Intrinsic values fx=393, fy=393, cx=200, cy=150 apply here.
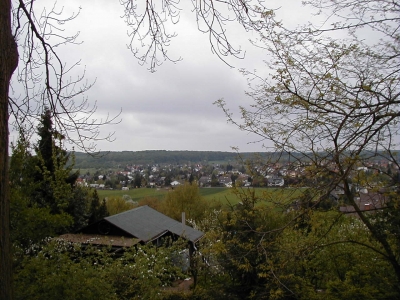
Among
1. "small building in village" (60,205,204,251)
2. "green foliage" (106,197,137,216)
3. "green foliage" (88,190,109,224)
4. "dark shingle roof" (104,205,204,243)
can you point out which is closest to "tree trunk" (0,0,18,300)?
"small building in village" (60,205,204,251)

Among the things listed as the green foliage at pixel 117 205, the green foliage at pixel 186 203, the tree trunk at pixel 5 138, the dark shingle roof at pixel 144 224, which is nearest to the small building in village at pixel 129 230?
the dark shingle roof at pixel 144 224

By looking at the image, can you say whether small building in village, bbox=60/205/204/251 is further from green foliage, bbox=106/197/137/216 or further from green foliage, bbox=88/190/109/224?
green foliage, bbox=106/197/137/216

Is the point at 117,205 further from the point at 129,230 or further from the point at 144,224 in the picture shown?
the point at 129,230

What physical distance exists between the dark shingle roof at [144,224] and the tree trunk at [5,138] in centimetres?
995

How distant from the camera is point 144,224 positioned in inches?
651

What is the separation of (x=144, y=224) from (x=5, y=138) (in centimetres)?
1361

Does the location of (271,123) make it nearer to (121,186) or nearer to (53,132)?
(53,132)

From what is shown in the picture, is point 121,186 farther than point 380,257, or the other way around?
point 121,186

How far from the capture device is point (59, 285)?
5.52 meters

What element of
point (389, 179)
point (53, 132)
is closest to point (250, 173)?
point (389, 179)

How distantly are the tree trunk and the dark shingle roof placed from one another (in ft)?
32.6

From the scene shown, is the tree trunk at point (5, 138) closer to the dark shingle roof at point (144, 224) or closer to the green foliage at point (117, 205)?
the dark shingle roof at point (144, 224)

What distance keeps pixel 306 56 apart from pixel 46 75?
3.33 metres

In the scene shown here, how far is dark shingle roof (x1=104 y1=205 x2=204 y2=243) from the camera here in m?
14.7
